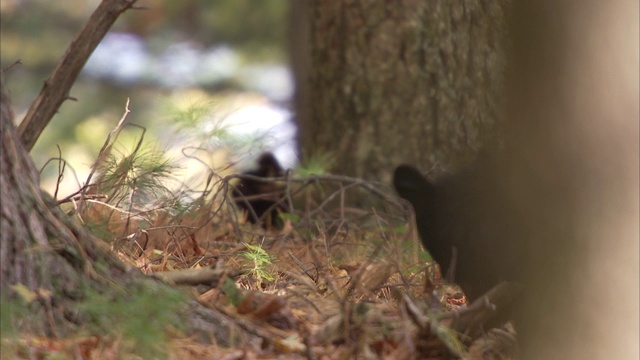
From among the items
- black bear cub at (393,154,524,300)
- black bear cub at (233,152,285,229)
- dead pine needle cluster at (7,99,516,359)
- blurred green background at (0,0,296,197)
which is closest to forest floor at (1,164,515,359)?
dead pine needle cluster at (7,99,516,359)

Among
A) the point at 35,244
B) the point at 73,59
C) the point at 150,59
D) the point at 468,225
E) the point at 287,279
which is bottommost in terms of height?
the point at 287,279

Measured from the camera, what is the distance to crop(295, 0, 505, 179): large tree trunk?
4492 millimetres

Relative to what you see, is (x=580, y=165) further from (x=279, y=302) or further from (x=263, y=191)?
(x=263, y=191)

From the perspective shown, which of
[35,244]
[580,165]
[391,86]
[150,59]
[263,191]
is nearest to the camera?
[580,165]

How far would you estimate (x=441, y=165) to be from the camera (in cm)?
443

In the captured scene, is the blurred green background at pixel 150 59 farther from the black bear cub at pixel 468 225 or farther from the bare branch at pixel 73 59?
the black bear cub at pixel 468 225

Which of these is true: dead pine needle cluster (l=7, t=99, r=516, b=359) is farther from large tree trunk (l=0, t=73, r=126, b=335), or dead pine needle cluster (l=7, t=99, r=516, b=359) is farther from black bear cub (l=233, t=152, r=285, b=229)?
black bear cub (l=233, t=152, r=285, b=229)

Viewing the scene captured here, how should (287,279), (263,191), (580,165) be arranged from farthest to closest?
(263,191) → (287,279) → (580,165)

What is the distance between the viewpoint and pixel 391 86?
468 centimetres

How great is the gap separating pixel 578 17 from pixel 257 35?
9.93 meters

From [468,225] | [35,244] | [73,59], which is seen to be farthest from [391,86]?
[35,244]

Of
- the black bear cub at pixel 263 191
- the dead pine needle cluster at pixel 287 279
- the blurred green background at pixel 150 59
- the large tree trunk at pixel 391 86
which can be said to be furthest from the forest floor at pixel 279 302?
the blurred green background at pixel 150 59

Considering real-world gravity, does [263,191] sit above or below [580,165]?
below

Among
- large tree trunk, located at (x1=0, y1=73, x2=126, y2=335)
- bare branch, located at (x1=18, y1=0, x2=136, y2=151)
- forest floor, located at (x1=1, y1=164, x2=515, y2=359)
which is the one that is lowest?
forest floor, located at (x1=1, y1=164, x2=515, y2=359)
